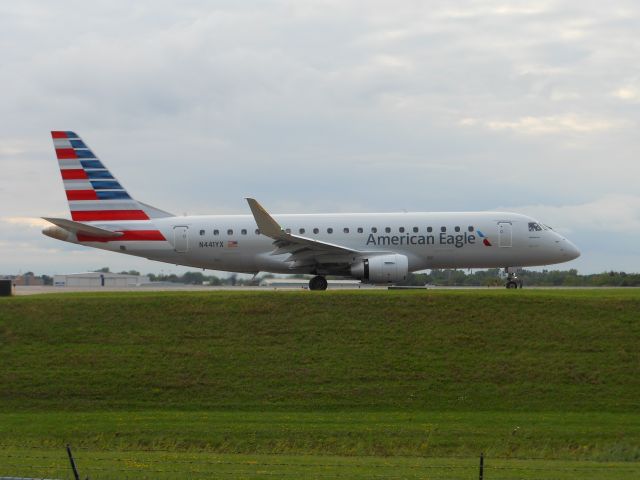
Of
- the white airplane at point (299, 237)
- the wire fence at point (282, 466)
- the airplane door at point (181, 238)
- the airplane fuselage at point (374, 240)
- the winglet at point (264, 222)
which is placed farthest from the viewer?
the airplane door at point (181, 238)

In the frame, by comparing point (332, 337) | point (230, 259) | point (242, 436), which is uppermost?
point (230, 259)

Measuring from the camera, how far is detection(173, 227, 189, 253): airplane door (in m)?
44.3

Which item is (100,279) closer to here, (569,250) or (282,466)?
(569,250)

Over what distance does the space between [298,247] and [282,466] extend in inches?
900

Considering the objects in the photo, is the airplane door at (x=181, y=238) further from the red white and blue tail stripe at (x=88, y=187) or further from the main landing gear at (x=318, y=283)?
the main landing gear at (x=318, y=283)

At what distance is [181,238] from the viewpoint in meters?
44.3

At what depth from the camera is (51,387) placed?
2809cm

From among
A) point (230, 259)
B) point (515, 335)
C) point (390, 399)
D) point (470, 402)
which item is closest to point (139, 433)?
point (390, 399)

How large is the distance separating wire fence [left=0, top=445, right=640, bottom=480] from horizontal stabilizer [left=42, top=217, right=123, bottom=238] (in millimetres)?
21716

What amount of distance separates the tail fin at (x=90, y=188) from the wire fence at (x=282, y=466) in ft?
78.5

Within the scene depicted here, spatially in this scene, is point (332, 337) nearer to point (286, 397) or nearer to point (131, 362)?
point (286, 397)

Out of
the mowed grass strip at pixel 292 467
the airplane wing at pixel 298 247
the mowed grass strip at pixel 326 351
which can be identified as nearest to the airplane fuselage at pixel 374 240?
the airplane wing at pixel 298 247

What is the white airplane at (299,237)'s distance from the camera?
41969 millimetres

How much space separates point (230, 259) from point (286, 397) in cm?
1774
